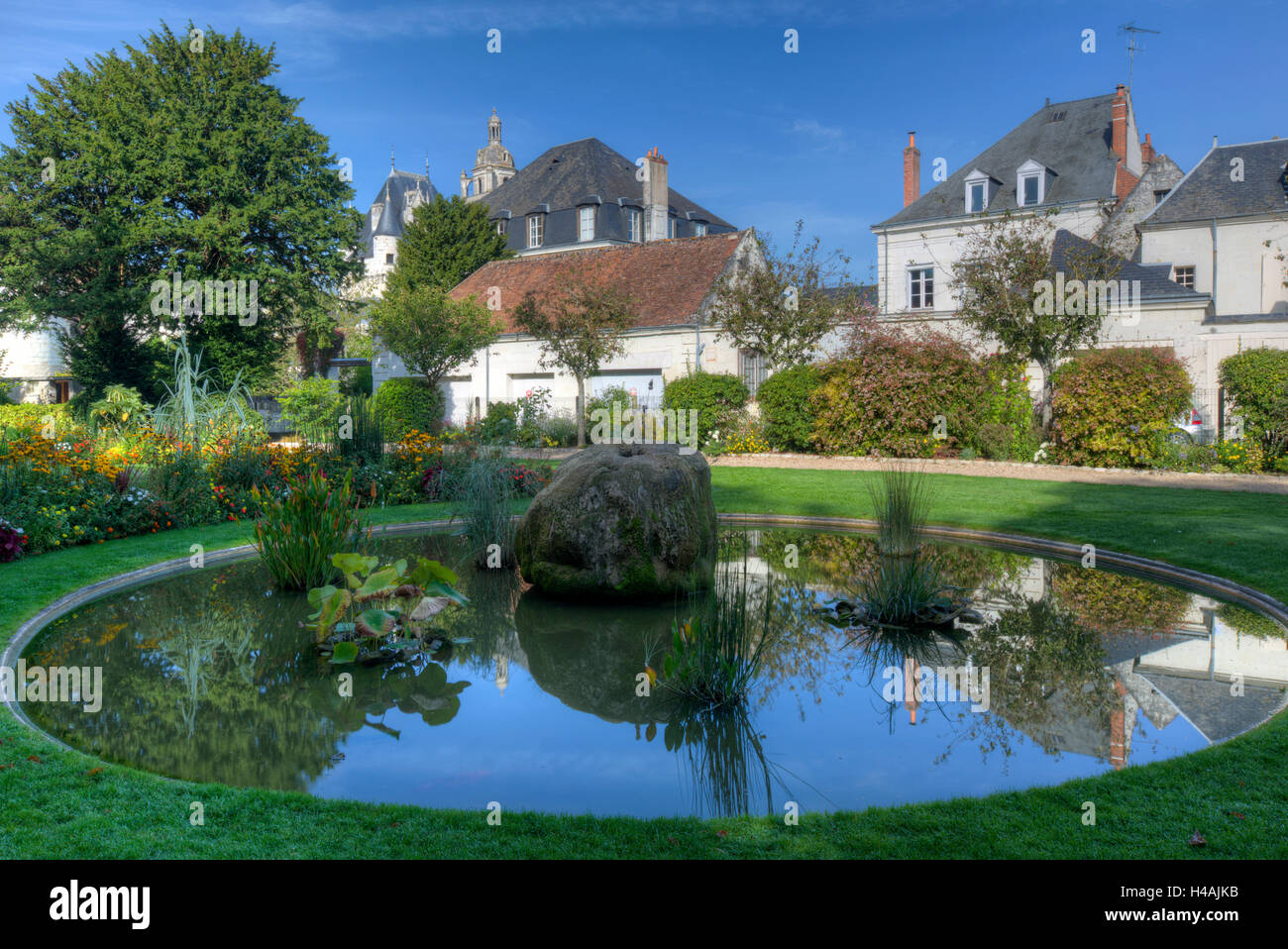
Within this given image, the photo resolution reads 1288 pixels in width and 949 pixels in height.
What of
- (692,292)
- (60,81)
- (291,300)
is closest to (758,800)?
(692,292)

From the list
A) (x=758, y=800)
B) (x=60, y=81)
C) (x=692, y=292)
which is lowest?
(x=758, y=800)

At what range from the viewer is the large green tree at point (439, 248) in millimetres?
35906

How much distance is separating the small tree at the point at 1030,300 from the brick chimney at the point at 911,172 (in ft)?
53.2

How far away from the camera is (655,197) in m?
38.1

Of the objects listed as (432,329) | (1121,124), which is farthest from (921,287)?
(432,329)

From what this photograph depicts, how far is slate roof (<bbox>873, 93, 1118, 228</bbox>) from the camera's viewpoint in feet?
93.0

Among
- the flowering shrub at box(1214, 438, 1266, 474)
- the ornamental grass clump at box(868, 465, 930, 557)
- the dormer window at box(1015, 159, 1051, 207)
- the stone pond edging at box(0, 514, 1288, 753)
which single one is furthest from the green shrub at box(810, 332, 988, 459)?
the dormer window at box(1015, 159, 1051, 207)

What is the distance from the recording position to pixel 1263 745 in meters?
4.02

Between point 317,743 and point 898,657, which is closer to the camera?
point 317,743

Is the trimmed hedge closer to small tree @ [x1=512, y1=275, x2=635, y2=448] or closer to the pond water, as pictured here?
the pond water
